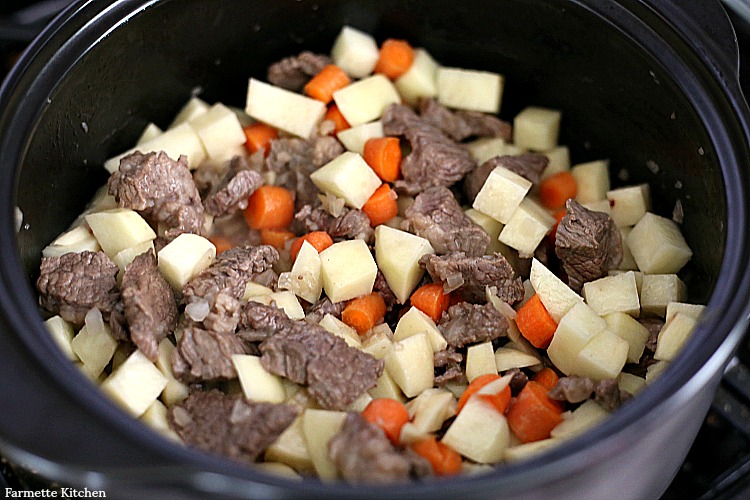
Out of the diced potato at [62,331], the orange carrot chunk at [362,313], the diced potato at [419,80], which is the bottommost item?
the diced potato at [62,331]

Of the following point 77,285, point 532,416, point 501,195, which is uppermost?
point 501,195

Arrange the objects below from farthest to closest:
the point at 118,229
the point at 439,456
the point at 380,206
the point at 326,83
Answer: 1. the point at 326,83
2. the point at 380,206
3. the point at 118,229
4. the point at 439,456

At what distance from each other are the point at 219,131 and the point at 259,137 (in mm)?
186

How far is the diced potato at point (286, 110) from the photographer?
3.01 metres

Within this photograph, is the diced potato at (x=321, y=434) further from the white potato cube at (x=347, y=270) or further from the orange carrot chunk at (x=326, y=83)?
the orange carrot chunk at (x=326, y=83)

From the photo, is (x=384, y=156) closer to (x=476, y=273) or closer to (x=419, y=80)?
(x=419, y=80)

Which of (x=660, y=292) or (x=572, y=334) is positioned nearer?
(x=572, y=334)

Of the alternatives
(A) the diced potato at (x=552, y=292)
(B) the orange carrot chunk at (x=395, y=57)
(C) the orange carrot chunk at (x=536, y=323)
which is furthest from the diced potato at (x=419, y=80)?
(C) the orange carrot chunk at (x=536, y=323)

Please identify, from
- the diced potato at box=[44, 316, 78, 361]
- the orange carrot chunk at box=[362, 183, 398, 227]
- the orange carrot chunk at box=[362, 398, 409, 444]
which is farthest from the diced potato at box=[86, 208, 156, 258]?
the orange carrot chunk at box=[362, 398, 409, 444]

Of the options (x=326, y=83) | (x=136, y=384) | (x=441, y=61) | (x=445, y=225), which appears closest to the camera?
(x=136, y=384)

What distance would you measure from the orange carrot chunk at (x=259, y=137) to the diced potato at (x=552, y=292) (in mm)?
1161

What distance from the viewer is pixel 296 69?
3082 millimetres

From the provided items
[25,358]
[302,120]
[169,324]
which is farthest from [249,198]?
[25,358]

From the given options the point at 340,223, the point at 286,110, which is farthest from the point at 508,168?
the point at 286,110
